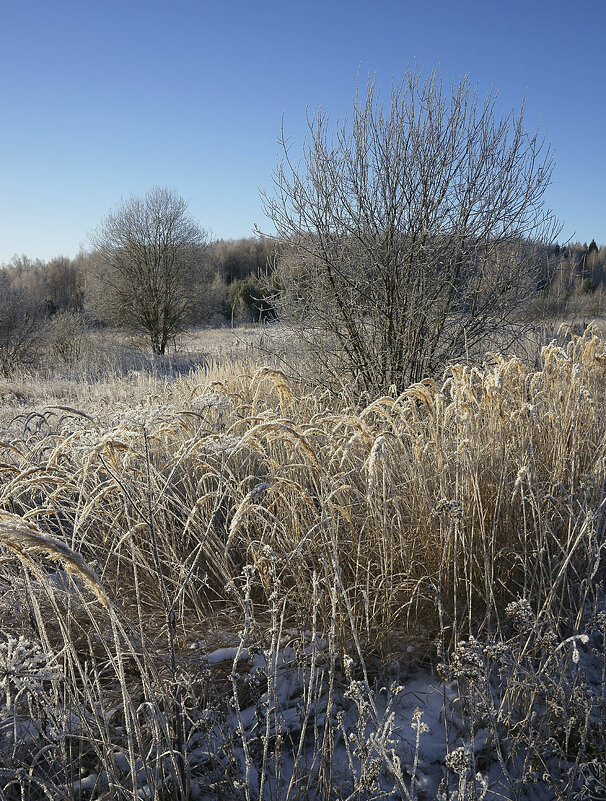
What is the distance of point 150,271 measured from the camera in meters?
20.5

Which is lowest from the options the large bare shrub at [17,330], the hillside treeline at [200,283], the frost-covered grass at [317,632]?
the frost-covered grass at [317,632]

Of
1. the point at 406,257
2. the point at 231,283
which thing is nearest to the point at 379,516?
the point at 406,257

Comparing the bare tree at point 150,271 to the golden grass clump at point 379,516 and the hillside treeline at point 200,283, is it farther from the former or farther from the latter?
the golden grass clump at point 379,516

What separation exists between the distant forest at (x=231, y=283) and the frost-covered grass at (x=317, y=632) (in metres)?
3.45

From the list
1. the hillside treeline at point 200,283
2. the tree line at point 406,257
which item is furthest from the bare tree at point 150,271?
the tree line at point 406,257

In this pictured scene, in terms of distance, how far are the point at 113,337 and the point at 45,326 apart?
26.9 ft

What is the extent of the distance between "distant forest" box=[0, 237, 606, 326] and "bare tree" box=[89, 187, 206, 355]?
3.38ft

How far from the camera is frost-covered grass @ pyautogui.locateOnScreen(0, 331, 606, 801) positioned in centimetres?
136

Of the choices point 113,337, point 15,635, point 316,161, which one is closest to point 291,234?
point 316,161

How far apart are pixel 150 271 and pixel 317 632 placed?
66.3 ft

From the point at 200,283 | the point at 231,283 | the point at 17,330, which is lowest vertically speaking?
the point at 17,330

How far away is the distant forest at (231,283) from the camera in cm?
763

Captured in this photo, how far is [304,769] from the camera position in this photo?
1.58m

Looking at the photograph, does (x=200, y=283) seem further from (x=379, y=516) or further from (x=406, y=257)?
(x=379, y=516)
